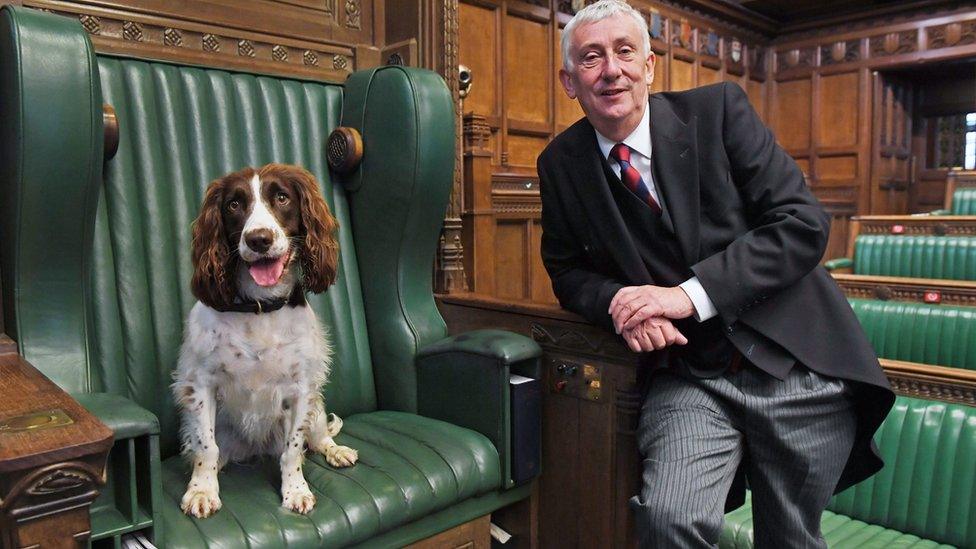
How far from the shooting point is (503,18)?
5.64 meters

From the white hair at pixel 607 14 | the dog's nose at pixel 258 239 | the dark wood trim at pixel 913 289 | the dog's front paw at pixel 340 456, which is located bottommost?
the dog's front paw at pixel 340 456

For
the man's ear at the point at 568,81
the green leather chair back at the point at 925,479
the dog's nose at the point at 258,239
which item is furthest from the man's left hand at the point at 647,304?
the green leather chair back at the point at 925,479

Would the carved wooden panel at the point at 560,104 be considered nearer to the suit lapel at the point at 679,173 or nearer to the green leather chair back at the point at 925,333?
the green leather chair back at the point at 925,333

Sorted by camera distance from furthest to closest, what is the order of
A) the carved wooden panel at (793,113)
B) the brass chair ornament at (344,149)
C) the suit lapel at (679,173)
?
the carved wooden panel at (793,113) < the brass chair ornament at (344,149) < the suit lapel at (679,173)

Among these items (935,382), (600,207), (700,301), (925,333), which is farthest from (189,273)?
(925,333)

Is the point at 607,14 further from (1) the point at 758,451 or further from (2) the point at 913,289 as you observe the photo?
(2) the point at 913,289

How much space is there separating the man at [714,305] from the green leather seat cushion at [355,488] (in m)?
0.50

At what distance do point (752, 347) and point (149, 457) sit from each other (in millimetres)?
1298

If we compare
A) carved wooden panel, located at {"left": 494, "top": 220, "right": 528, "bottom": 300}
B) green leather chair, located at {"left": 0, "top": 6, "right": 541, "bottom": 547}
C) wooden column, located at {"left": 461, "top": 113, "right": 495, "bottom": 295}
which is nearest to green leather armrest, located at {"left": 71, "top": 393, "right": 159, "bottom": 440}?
green leather chair, located at {"left": 0, "top": 6, "right": 541, "bottom": 547}

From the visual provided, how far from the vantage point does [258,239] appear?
164 centimetres

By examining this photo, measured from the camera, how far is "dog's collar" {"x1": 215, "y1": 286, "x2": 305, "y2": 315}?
1.79 m

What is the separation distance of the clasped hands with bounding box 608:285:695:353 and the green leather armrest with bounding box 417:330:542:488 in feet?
1.44

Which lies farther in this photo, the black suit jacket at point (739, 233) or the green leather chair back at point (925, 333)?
the green leather chair back at point (925, 333)

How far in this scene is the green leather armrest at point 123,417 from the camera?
4.68ft
